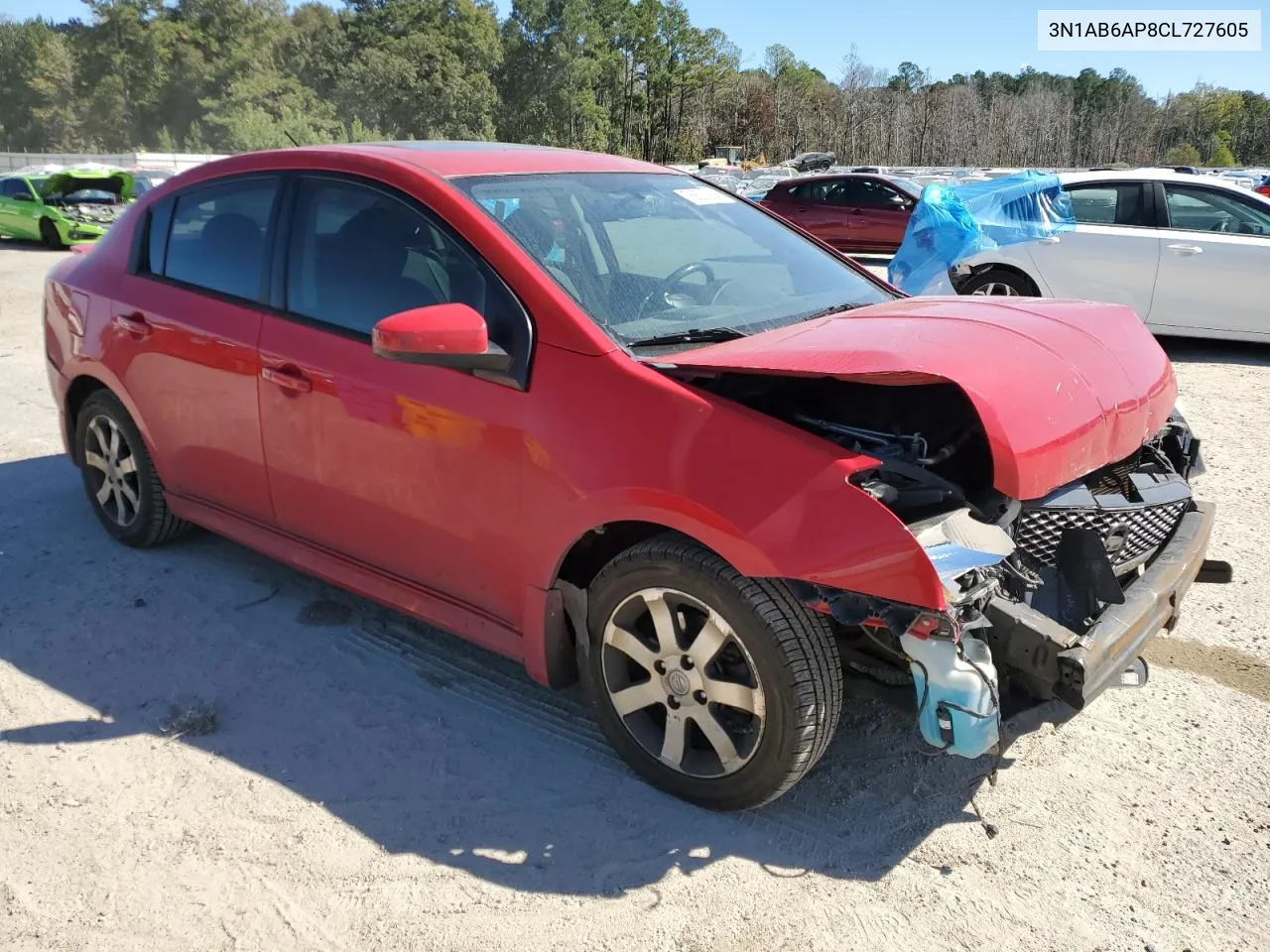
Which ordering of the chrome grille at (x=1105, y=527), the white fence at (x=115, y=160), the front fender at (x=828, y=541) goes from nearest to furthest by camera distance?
the front fender at (x=828, y=541) → the chrome grille at (x=1105, y=527) → the white fence at (x=115, y=160)

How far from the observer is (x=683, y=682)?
9.06 ft

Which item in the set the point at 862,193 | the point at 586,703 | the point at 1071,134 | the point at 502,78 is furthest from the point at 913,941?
the point at 502,78

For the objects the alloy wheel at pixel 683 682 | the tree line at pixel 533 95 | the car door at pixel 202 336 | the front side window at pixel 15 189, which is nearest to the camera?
the alloy wheel at pixel 683 682

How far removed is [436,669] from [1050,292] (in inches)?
288

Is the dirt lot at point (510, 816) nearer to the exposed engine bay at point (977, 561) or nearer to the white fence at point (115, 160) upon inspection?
the exposed engine bay at point (977, 561)

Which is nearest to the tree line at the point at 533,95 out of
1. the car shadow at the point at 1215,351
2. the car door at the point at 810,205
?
the car door at the point at 810,205

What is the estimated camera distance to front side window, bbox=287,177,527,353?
3020 millimetres

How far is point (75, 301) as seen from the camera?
4.48m

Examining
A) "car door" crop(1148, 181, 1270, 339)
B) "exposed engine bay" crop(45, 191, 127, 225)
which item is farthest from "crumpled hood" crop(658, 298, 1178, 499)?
"exposed engine bay" crop(45, 191, 127, 225)

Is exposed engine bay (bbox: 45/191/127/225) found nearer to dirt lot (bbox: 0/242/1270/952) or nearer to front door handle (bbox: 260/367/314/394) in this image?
dirt lot (bbox: 0/242/1270/952)

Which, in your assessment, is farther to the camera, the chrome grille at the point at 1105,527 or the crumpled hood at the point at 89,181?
the crumpled hood at the point at 89,181

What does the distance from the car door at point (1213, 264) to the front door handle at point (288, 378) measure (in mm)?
7912

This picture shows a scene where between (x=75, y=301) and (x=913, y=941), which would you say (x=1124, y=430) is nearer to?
(x=913, y=941)

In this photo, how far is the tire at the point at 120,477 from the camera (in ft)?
14.3
